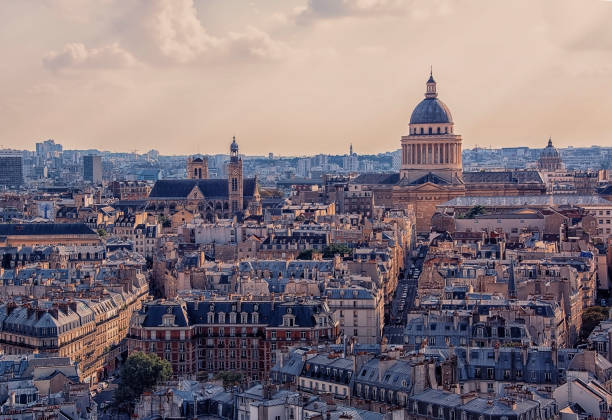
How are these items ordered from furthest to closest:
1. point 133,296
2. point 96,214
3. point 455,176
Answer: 1. point 455,176
2. point 96,214
3. point 133,296

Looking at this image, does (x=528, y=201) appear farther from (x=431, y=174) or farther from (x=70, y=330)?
(x=70, y=330)

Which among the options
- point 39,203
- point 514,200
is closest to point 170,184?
point 39,203

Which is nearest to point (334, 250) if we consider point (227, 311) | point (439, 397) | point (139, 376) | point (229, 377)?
point (227, 311)

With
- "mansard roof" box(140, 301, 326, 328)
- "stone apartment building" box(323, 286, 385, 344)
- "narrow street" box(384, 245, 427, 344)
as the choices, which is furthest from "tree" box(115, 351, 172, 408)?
"narrow street" box(384, 245, 427, 344)

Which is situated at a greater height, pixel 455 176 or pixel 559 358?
pixel 455 176

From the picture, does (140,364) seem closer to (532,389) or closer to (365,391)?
(365,391)

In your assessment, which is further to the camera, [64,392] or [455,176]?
[455,176]

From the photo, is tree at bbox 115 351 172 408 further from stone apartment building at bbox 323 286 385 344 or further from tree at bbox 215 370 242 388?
stone apartment building at bbox 323 286 385 344
